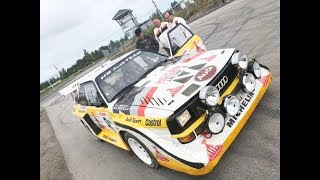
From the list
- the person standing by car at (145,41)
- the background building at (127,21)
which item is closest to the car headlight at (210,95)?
the person standing by car at (145,41)

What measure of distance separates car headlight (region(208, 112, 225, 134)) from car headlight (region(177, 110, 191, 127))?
0.88 feet

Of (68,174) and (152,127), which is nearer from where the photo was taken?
(152,127)

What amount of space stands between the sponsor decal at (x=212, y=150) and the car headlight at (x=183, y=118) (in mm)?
334

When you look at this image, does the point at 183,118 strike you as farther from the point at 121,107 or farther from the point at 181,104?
the point at 121,107

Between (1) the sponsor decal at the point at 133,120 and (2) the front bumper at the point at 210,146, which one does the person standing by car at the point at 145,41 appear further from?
(2) the front bumper at the point at 210,146

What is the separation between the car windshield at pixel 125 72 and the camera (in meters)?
5.42

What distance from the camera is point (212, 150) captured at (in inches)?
149

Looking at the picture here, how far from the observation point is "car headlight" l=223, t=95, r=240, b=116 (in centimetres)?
401

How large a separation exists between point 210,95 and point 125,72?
220 centimetres
